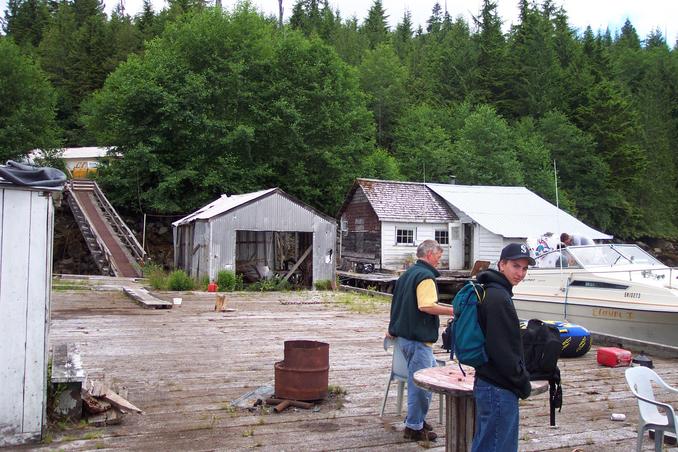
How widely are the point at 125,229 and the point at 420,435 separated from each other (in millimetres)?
25754

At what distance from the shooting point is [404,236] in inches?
1209

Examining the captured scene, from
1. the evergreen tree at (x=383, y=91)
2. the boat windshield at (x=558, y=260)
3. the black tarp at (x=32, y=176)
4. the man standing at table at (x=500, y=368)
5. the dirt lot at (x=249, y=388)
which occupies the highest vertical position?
the evergreen tree at (x=383, y=91)

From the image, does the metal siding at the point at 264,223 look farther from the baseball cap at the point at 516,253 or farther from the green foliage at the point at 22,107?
the green foliage at the point at 22,107

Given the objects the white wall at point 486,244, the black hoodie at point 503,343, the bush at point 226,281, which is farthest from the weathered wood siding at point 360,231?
the black hoodie at point 503,343

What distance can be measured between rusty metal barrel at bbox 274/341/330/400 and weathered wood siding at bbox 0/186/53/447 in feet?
7.39

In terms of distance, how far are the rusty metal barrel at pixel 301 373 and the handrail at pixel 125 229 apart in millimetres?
20580

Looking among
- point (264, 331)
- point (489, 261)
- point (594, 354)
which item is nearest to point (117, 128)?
point (489, 261)

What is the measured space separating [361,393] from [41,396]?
3.43 metres

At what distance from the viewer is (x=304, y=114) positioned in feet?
126

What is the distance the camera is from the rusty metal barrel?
6.20 meters

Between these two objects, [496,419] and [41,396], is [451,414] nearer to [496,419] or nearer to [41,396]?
[496,419]

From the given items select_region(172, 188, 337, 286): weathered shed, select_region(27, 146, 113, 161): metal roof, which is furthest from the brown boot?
select_region(27, 146, 113, 161): metal roof

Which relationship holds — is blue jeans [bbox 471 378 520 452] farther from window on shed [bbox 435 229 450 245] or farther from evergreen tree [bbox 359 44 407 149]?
evergreen tree [bbox 359 44 407 149]

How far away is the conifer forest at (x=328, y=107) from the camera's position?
35781 mm
